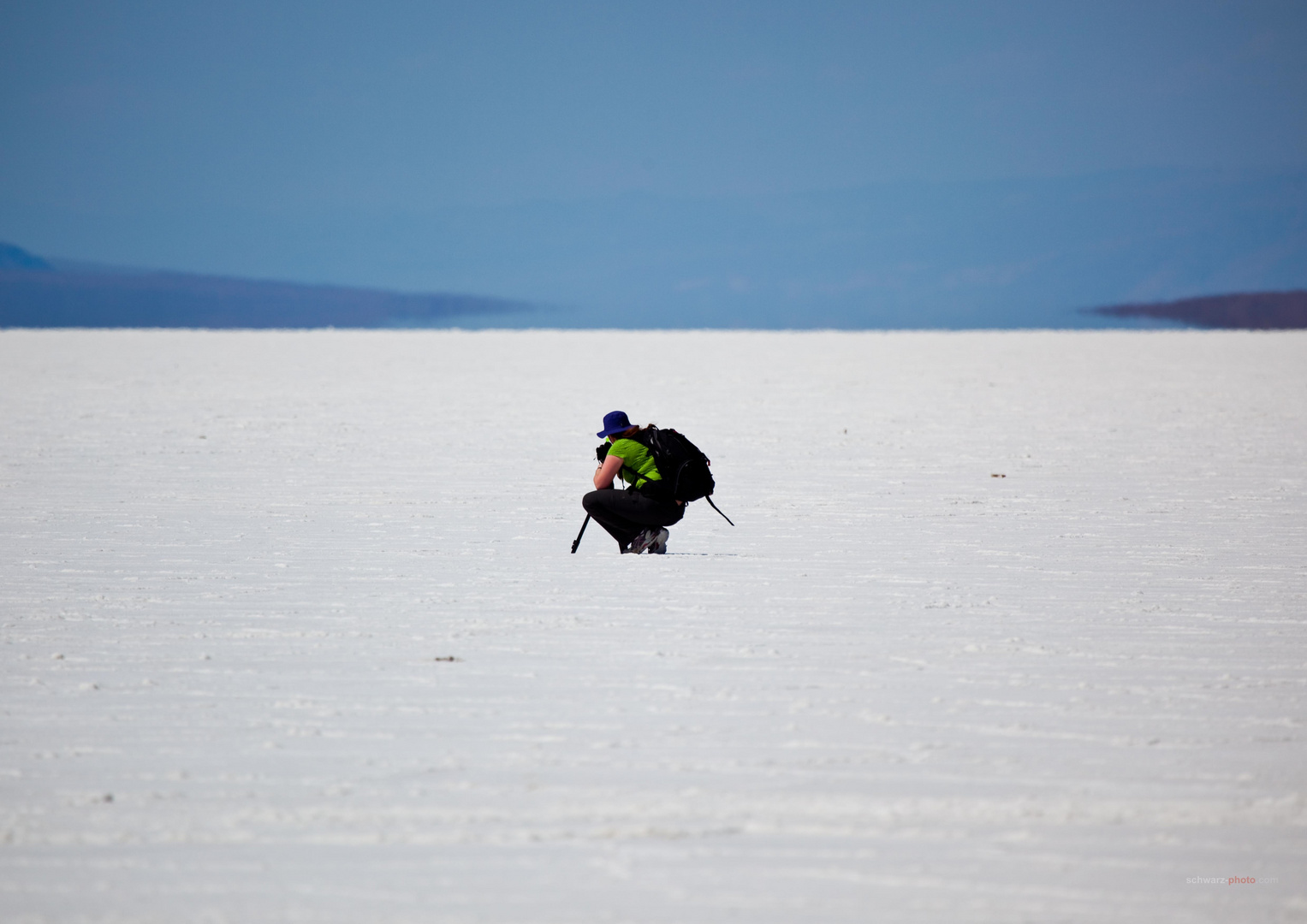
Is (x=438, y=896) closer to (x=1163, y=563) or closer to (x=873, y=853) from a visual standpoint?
(x=873, y=853)

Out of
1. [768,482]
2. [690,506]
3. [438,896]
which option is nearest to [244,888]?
[438,896]

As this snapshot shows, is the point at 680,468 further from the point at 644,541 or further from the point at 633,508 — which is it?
the point at 644,541

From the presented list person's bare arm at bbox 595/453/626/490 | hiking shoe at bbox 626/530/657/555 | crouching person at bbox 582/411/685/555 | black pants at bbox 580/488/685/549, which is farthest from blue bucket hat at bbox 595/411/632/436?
hiking shoe at bbox 626/530/657/555

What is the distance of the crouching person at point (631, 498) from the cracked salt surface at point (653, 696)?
32 centimetres


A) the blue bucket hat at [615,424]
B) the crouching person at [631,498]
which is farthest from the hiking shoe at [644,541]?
the blue bucket hat at [615,424]

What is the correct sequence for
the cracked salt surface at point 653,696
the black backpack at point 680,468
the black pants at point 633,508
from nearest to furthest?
the cracked salt surface at point 653,696 → the black backpack at point 680,468 → the black pants at point 633,508

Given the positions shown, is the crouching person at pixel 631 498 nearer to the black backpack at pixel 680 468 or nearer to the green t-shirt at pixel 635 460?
the green t-shirt at pixel 635 460

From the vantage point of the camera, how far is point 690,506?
11023 mm

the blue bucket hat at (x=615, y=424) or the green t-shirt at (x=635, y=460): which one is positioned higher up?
the blue bucket hat at (x=615, y=424)

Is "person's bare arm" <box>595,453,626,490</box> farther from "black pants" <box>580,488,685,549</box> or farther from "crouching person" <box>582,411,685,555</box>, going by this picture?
"black pants" <box>580,488,685,549</box>

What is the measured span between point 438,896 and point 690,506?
7676 mm

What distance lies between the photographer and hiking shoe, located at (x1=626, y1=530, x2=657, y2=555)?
27.8 ft

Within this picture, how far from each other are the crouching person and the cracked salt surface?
1.05ft

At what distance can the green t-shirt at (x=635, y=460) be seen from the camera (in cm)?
823
